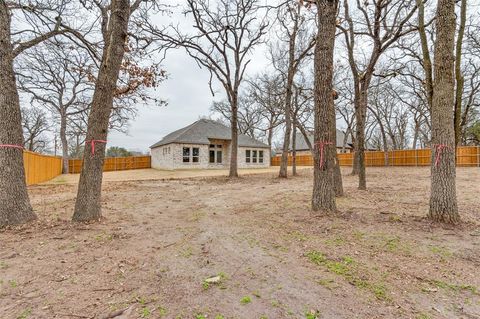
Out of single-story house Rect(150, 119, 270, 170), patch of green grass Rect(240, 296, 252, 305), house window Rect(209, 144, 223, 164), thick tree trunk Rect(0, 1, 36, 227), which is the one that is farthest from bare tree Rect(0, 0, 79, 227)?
house window Rect(209, 144, 223, 164)

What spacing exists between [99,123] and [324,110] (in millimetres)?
4269

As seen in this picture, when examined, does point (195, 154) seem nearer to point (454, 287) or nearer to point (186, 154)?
point (186, 154)

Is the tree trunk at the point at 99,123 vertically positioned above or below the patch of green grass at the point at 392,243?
above

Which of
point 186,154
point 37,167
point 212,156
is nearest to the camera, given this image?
point 37,167

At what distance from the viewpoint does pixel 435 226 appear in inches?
158

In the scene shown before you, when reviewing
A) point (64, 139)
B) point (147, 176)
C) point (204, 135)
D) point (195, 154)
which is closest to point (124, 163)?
point (64, 139)

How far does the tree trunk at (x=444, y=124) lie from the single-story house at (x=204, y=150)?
64.3ft

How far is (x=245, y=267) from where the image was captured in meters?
2.76

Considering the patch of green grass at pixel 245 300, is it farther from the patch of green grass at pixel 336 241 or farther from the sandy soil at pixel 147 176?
the sandy soil at pixel 147 176

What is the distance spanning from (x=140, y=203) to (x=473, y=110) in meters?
28.8

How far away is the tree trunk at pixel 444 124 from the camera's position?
4.11 meters

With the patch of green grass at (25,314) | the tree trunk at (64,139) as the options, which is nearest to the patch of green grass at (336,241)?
the patch of green grass at (25,314)

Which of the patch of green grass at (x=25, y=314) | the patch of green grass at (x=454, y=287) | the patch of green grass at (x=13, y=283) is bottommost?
the patch of green grass at (x=454, y=287)

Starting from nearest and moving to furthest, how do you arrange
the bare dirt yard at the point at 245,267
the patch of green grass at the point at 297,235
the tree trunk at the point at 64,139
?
1. the bare dirt yard at the point at 245,267
2. the patch of green grass at the point at 297,235
3. the tree trunk at the point at 64,139
